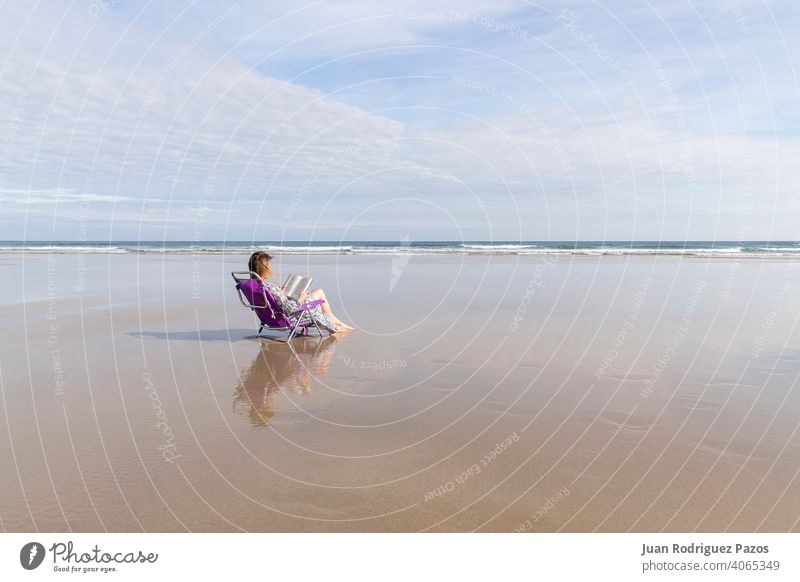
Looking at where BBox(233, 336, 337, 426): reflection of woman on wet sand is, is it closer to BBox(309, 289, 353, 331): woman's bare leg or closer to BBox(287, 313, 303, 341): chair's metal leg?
BBox(287, 313, 303, 341): chair's metal leg

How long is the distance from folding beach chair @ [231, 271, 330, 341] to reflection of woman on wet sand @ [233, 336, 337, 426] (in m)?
0.31

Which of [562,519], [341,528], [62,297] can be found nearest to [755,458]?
[562,519]

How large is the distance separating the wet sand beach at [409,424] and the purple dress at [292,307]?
0.49 meters

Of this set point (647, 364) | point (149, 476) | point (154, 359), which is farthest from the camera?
point (154, 359)

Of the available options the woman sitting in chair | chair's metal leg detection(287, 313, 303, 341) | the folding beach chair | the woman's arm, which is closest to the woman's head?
the woman sitting in chair

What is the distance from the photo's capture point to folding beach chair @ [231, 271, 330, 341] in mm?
10094

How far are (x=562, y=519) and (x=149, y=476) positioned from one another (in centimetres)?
293

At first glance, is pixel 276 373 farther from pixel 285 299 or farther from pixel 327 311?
pixel 327 311

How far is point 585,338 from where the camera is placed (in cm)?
985

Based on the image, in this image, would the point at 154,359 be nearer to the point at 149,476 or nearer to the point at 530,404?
the point at 149,476

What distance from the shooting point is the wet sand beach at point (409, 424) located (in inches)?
163

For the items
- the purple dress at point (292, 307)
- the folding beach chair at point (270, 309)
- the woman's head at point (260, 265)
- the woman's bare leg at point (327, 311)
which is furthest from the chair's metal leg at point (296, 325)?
the woman's head at point (260, 265)

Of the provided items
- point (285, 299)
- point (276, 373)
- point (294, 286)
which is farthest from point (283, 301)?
point (276, 373)
